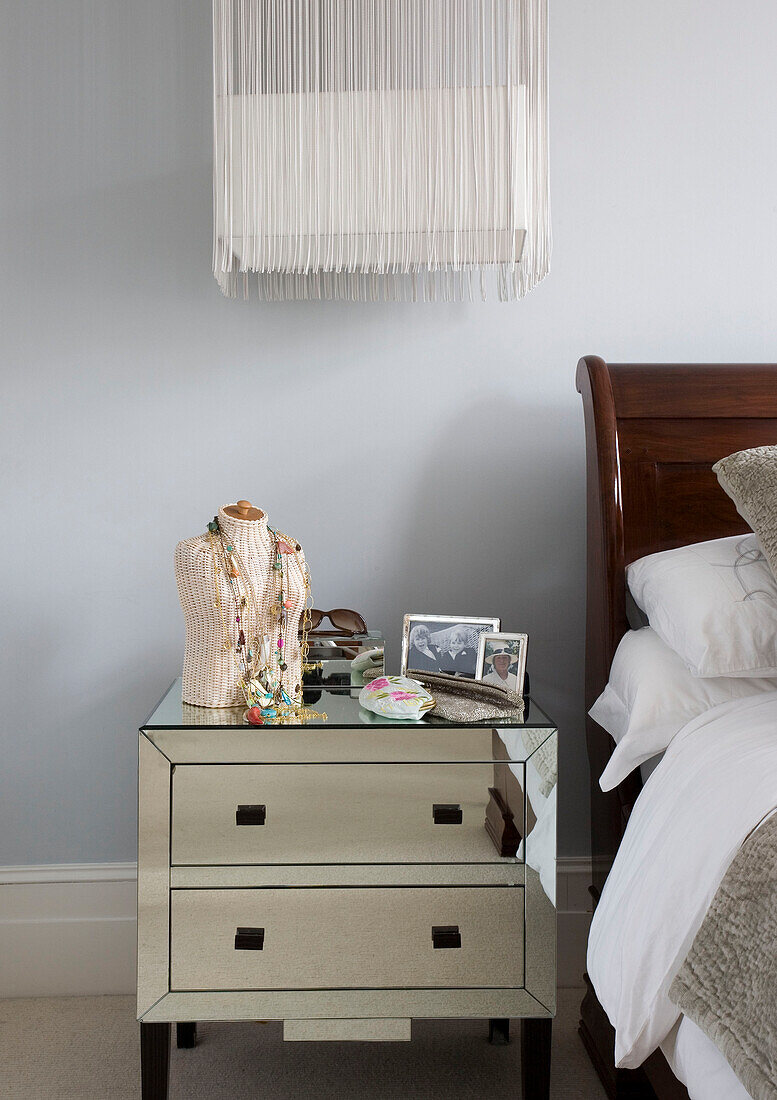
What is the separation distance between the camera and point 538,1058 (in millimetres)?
1400

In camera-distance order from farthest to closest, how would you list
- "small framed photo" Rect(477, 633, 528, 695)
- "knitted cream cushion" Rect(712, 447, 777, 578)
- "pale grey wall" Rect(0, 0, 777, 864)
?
"pale grey wall" Rect(0, 0, 777, 864)
"small framed photo" Rect(477, 633, 528, 695)
"knitted cream cushion" Rect(712, 447, 777, 578)

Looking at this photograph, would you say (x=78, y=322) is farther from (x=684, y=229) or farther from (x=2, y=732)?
(x=684, y=229)

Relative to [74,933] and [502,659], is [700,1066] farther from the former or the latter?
[74,933]

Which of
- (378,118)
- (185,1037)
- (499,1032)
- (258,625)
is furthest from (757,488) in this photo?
(185,1037)

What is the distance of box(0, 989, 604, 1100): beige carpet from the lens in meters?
1.52

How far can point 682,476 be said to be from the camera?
161cm

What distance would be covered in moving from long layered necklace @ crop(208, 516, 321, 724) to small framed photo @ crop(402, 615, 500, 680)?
226 millimetres

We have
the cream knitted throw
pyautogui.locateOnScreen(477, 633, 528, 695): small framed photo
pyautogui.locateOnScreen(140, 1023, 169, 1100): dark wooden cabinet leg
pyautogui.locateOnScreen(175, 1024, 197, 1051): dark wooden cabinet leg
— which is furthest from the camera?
pyautogui.locateOnScreen(175, 1024, 197, 1051): dark wooden cabinet leg

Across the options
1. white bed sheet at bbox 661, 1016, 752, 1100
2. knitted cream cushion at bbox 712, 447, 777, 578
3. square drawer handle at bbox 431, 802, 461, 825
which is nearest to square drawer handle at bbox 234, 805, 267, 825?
square drawer handle at bbox 431, 802, 461, 825

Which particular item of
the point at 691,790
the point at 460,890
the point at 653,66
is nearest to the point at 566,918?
the point at 460,890

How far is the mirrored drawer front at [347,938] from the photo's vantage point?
4.42 feet

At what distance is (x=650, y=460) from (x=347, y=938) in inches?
38.3

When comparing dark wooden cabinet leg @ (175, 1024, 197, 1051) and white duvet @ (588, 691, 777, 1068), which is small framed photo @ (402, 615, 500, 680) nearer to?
white duvet @ (588, 691, 777, 1068)

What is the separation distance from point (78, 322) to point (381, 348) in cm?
63
